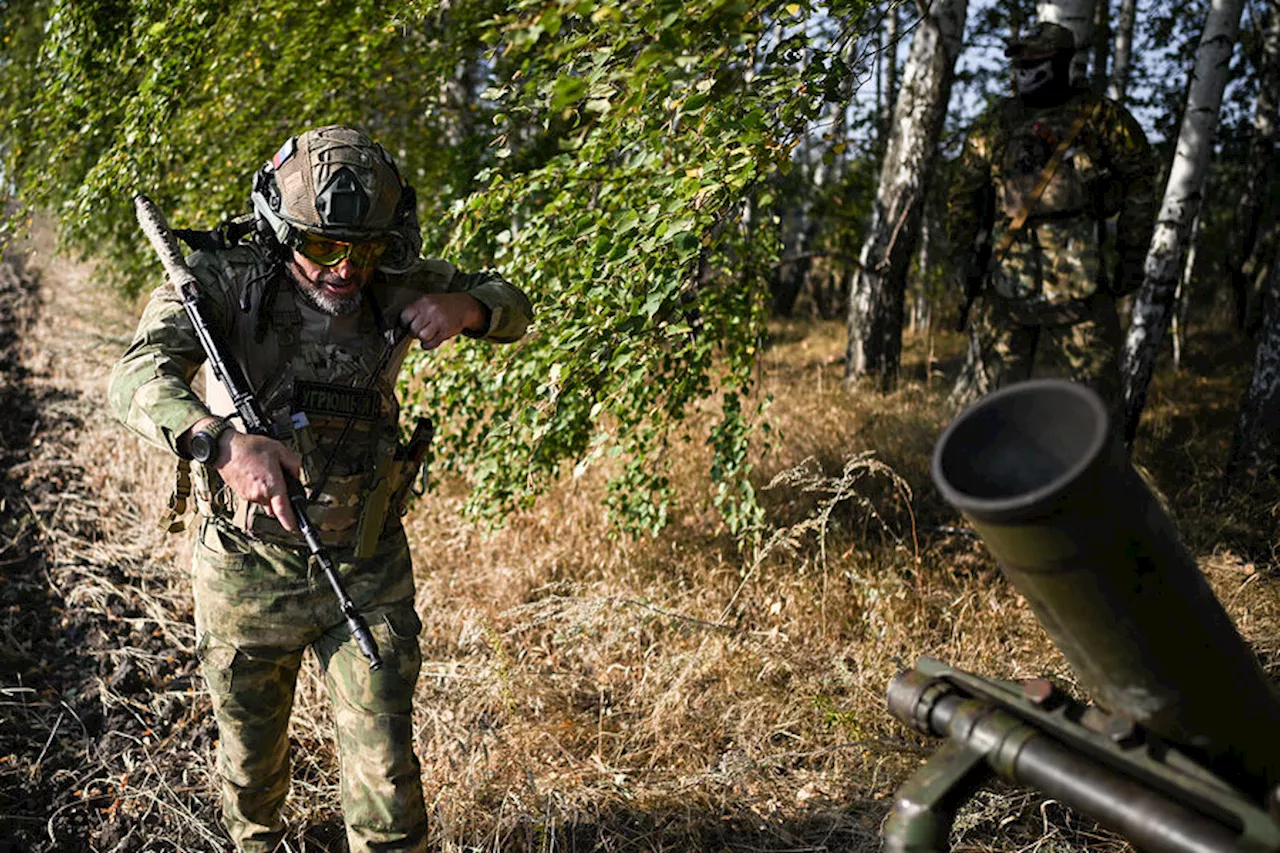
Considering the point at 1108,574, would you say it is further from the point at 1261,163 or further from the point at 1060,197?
the point at 1261,163

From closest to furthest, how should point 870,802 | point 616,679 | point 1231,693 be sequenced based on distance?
point 1231,693 < point 870,802 < point 616,679

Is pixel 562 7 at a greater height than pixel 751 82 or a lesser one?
greater

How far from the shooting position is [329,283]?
2.63 m

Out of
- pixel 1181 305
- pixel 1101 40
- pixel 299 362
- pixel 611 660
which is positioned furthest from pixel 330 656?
pixel 1101 40

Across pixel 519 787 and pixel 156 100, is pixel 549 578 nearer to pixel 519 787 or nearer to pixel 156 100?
pixel 519 787

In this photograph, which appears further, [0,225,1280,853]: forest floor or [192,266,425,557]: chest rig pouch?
[0,225,1280,853]: forest floor

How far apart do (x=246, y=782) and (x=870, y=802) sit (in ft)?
5.81

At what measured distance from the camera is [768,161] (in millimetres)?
2904

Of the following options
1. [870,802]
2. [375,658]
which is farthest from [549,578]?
[375,658]

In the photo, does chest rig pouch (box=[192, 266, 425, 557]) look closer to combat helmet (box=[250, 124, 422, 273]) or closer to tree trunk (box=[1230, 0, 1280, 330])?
combat helmet (box=[250, 124, 422, 273])

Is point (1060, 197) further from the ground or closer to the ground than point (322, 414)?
closer to the ground

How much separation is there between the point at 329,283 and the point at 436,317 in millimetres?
280

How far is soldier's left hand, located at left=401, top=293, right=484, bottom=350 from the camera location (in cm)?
270

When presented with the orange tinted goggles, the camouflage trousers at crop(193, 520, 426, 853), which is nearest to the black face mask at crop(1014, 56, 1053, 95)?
the orange tinted goggles
